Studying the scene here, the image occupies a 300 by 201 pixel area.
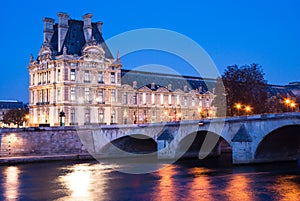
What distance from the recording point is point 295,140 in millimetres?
44344

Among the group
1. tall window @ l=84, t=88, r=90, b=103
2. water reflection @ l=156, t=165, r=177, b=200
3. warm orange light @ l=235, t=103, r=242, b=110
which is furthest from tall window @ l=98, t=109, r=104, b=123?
water reflection @ l=156, t=165, r=177, b=200

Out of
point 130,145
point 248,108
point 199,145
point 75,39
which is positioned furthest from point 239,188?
point 75,39

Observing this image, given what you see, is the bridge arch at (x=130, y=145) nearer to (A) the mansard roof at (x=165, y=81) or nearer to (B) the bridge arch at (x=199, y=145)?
(B) the bridge arch at (x=199, y=145)

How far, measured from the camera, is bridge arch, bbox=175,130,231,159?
52.3 m

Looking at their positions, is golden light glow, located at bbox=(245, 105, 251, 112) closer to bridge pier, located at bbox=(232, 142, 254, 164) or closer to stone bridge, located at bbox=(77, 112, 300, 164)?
stone bridge, located at bbox=(77, 112, 300, 164)

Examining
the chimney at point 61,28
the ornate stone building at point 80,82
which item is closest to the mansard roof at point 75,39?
the ornate stone building at point 80,82

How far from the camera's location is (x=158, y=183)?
111ft

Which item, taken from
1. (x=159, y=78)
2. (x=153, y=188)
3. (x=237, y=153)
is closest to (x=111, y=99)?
(x=159, y=78)

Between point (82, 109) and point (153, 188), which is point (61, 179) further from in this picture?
point (82, 109)

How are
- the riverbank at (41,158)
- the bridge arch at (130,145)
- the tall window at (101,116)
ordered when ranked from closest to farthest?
1. the riverbank at (41,158)
2. the bridge arch at (130,145)
3. the tall window at (101,116)

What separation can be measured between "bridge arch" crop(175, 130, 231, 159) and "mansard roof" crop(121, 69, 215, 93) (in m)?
31.3

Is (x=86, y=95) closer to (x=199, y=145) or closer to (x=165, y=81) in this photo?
(x=165, y=81)

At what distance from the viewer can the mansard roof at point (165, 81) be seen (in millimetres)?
86781

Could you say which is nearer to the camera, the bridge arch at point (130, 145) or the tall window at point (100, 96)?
the bridge arch at point (130, 145)
